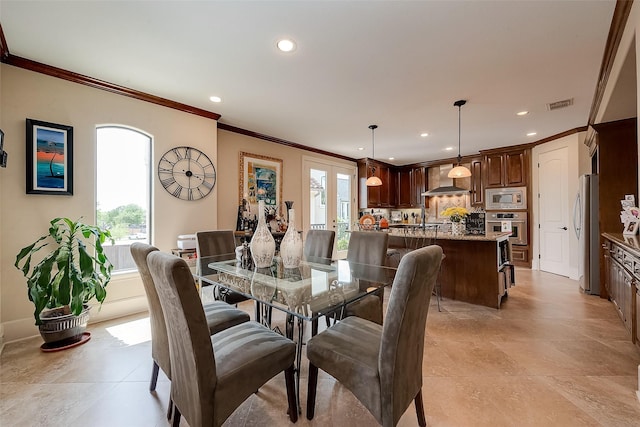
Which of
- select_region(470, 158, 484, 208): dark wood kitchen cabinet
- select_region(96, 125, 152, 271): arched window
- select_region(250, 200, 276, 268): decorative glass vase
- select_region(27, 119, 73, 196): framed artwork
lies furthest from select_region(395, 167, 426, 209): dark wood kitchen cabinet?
select_region(27, 119, 73, 196): framed artwork

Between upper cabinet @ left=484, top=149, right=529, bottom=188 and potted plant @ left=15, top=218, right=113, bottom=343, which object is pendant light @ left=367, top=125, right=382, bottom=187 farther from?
potted plant @ left=15, top=218, right=113, bottom=343

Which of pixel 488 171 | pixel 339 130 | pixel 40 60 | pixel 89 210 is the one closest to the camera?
pixel 40 60

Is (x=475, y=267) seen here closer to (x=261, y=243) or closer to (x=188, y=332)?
(x=261, y=243)

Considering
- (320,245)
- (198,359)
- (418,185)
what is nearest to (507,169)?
(418,185)

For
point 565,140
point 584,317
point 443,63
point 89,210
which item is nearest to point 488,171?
point 565,140

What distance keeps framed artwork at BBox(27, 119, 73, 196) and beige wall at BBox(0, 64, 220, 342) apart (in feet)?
0.19

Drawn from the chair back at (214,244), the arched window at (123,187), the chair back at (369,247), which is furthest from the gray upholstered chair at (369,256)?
the arched window at (123,187)

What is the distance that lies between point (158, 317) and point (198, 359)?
0.58 meters

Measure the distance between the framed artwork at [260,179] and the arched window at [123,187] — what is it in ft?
4.61

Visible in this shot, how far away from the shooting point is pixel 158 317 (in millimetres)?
1504

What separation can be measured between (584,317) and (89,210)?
18.0 ft

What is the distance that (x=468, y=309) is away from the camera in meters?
3.23

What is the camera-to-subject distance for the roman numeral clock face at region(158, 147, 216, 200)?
10.9 ft

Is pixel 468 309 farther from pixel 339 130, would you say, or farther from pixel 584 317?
pixel 339 130
